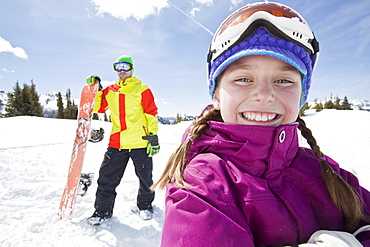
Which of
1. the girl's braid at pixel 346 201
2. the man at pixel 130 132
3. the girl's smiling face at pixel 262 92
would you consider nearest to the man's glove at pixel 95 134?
the man at pixel 130 132

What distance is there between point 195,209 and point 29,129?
497 inches

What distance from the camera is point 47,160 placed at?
5484 millimetres

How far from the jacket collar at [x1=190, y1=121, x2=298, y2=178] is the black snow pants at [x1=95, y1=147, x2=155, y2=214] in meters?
2.17

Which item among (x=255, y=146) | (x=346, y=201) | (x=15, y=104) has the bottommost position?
(x=346, y=201)

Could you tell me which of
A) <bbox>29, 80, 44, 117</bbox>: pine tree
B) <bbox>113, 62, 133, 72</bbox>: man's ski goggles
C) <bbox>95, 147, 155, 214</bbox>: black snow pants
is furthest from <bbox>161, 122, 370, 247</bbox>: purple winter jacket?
<bbox>29, 80, 44, 117</bbox>: pine tree

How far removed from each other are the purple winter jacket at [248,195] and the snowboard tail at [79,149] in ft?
8.32

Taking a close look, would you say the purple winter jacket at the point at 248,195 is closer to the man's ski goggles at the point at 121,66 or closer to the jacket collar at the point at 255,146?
the jacket collar at the point at 255,146

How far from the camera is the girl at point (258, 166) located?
2.75ft

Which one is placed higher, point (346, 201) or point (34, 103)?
point (34, 103)

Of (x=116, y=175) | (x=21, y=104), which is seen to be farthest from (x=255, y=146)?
(x=21, y=104)

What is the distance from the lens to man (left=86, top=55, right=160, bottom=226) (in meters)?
2.95

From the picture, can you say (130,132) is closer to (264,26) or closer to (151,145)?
(151,145)

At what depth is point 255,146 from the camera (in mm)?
1012

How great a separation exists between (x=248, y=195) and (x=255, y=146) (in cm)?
25
